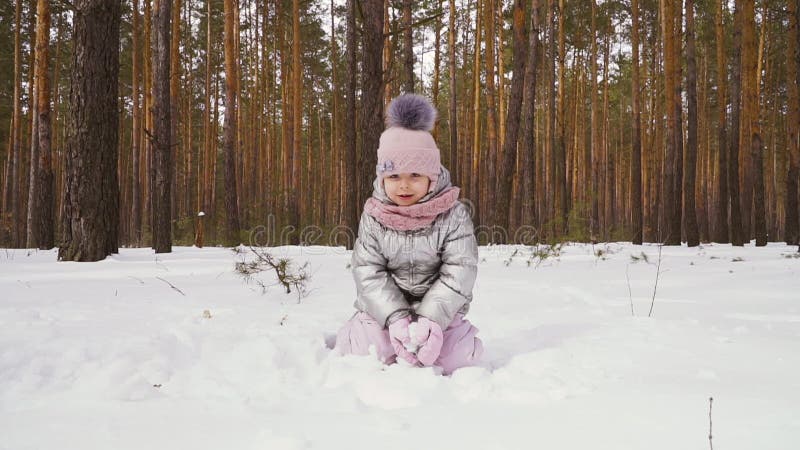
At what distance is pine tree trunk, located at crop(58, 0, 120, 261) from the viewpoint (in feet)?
18.0

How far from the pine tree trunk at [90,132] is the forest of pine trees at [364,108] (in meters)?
0.02

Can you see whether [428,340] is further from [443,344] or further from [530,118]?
[530,118]

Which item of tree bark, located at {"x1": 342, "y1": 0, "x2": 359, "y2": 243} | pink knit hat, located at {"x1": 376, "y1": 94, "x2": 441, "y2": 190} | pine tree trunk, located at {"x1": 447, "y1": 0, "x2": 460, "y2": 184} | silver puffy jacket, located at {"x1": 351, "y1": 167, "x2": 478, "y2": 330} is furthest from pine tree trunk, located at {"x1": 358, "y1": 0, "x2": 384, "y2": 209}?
pine tree trunk, located at {"x1": 447, "y1": 0, "x2": 460, "y2": 184}

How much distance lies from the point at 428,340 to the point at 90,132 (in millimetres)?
5537

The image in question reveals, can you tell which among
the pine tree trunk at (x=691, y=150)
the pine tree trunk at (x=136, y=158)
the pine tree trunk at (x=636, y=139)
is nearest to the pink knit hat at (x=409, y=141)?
the pine tree trunk at (x=691, y=150)

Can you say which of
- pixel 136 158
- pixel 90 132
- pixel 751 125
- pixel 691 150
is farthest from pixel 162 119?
pixel 751 125

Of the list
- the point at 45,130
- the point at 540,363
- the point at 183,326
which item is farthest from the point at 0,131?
the point at 540,363

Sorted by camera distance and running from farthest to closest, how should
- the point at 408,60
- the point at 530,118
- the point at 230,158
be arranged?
the point at 408,60, the point at 530,118, the point at 230,158

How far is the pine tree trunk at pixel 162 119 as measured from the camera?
319 inches

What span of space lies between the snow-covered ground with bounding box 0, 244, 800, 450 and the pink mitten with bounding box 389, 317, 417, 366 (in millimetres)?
94

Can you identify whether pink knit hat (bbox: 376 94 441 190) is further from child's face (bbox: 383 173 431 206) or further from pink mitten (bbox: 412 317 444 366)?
pink mitten (bbox: 412 317 444 366)

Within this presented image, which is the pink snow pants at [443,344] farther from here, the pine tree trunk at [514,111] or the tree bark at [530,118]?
the tree bark at [530,118]

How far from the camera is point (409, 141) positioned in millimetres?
2178

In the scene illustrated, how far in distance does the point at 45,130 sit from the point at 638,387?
35.4ft
